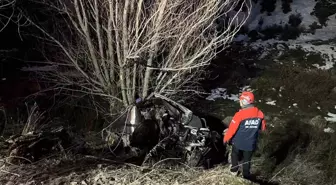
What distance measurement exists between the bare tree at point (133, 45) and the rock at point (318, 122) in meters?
3.76

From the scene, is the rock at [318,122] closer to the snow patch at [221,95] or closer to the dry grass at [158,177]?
the snow patch at [221,95]

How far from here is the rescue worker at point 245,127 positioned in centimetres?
518

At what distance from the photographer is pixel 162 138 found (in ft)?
25.2

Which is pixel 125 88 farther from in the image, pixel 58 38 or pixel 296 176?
pixel 296 176

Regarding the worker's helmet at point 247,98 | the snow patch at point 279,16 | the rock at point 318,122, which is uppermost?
the snow patch at point 279,16

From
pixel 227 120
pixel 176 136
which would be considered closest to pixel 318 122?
pixel 227 120

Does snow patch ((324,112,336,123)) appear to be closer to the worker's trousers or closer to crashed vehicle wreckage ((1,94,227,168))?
crashed vehicle wreckage ((1,94,227,168))

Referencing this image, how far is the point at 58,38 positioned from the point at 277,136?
237 inches

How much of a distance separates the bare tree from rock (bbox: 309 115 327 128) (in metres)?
3.76

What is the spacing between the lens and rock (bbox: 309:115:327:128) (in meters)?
10.7

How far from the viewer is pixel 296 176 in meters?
7.42

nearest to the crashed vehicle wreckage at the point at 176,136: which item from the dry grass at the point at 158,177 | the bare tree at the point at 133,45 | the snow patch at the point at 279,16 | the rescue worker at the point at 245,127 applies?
the bare tree at the point at 133,45

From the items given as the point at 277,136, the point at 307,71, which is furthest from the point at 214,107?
the point at 307,71

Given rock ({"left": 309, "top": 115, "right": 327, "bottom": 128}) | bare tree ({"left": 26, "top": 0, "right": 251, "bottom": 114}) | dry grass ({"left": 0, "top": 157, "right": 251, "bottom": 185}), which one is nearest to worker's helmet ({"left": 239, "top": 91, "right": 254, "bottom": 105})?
dry grass ({"left": 0, "top": 157, "right": 251, "bottom": 185})
